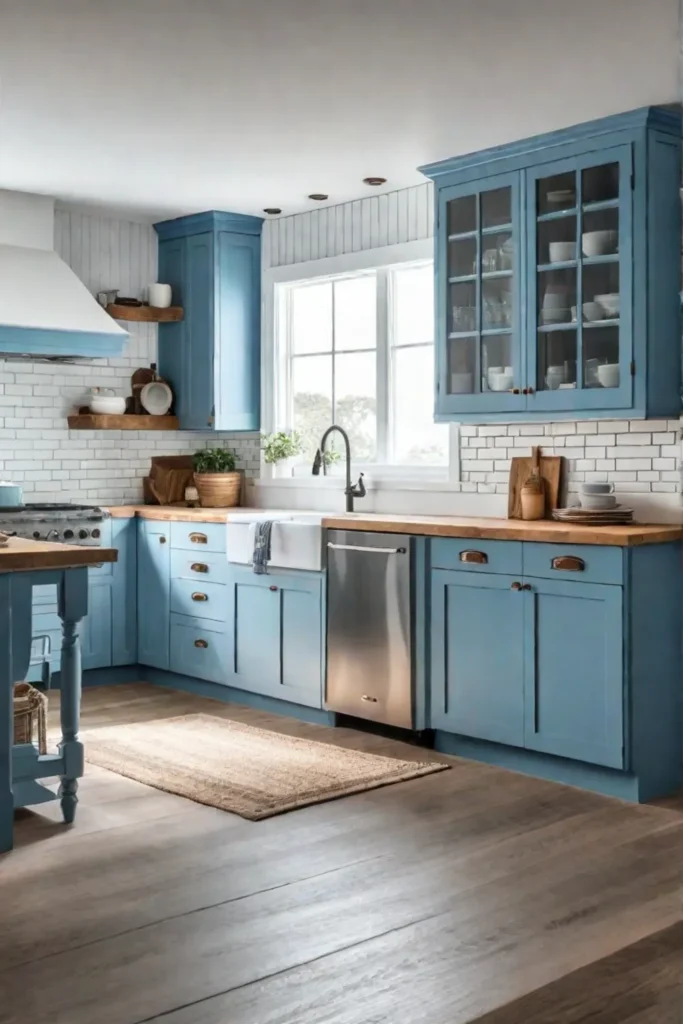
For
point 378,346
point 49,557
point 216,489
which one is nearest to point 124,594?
point 216,489

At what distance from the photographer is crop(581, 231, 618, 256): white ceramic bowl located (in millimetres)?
4855

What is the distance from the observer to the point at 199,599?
6449 mm

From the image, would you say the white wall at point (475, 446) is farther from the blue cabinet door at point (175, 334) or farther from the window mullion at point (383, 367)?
the blue cabinet door at point (175, 334)

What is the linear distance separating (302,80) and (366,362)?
2353 millimetres

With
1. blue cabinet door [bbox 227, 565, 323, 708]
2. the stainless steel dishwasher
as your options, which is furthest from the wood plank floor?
blue cabinet door [bbox 227, 565, 323, 708]

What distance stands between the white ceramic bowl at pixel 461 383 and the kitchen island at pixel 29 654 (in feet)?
6.98

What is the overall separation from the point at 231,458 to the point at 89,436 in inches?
34.4

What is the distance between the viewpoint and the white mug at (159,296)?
7.16 m

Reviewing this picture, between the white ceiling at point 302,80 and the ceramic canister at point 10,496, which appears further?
the ceramic canister at point 10,496

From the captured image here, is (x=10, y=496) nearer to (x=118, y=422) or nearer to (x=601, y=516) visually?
(x=118, y=422)

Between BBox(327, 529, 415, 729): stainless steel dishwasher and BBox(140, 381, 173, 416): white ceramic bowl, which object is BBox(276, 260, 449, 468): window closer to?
BBox(140, 381, 173, 416): white ceramic bowl

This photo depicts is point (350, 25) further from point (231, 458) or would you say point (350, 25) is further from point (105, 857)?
point (231, 458)

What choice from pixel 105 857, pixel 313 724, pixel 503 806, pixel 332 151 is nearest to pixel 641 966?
pixel 503 806

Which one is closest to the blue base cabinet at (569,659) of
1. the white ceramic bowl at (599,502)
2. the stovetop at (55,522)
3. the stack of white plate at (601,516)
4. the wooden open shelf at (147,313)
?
the stack of white plate at (601,516)
